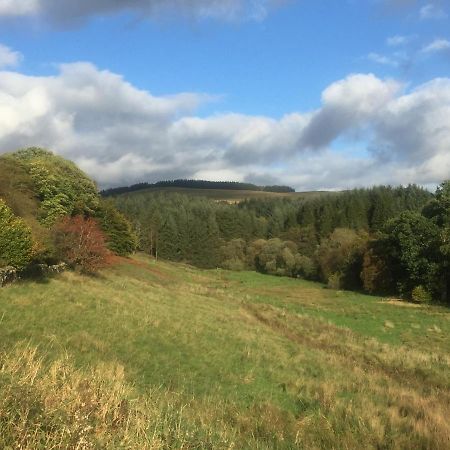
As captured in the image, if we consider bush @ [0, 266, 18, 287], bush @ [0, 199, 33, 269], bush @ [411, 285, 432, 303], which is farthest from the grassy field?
bush @ [411, 285, 432, 303]

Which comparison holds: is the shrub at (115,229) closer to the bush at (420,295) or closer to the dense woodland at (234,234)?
the dense woodland at (234,234)

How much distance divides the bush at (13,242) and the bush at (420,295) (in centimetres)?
4422

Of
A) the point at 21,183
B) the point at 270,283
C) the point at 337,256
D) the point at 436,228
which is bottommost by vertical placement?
the point at 270,283

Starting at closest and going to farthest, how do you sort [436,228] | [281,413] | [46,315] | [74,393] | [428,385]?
[74,393] < [281,413] < [428,385] < [46,315] < [436,228]

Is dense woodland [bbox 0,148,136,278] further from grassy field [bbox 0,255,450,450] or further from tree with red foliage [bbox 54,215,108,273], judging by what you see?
grassy field [bbox 0,255,450,450]

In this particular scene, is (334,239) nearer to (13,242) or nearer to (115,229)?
(115,229)

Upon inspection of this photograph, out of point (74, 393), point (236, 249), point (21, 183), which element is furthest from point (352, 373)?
point (236, 249)

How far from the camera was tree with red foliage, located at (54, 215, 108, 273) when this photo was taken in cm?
3694

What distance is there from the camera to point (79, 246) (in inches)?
1458

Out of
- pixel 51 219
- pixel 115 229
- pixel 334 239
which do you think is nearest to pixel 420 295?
pixel 334 239

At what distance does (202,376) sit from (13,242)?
14.6 metres

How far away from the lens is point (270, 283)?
261 feet

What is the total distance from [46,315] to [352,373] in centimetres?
1318

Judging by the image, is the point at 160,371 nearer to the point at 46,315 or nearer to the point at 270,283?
the point at 46,315
